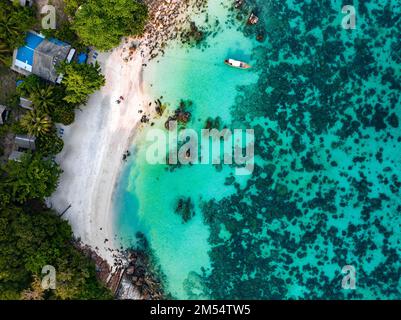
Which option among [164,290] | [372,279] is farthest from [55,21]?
[372,279]

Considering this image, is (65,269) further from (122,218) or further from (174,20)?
(174,20)

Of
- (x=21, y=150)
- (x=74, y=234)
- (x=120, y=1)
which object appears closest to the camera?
(x=120, y=1)

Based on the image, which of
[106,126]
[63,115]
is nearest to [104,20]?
[63,115]

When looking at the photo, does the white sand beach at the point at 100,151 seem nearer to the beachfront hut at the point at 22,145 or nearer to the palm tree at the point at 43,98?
the beachfront hut at the point at 22,145

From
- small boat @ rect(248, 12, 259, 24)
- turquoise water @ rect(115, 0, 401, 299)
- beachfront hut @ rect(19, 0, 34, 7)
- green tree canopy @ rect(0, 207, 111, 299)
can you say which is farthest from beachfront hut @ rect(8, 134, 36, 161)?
small boat @ rect(248, 12, 259, 24)

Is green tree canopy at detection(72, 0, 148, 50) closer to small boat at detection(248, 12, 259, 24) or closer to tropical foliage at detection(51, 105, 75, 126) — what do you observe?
tropical foliage at detection(51, 105, 75, 126)

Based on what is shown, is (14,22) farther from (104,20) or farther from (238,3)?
(238,3)
